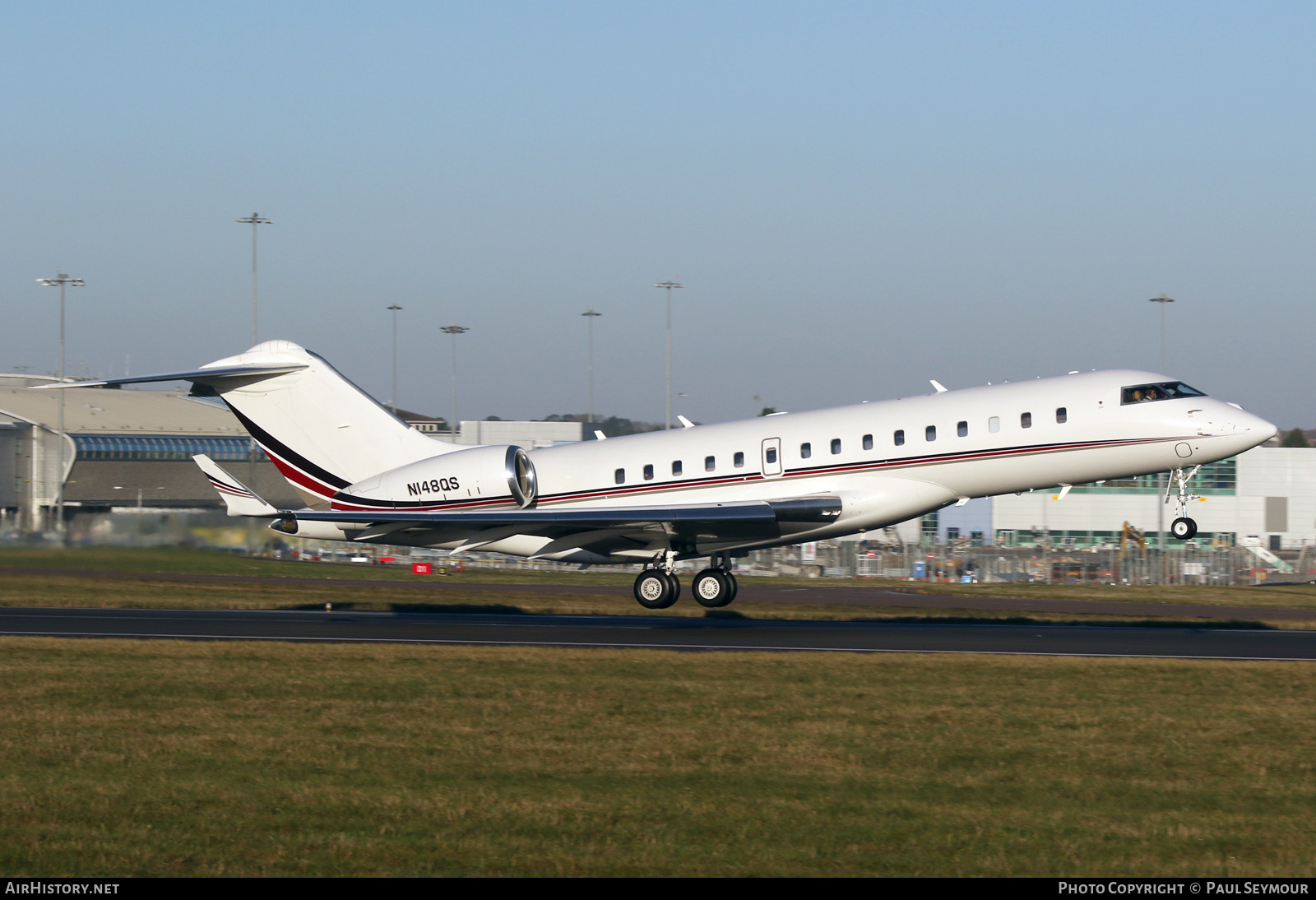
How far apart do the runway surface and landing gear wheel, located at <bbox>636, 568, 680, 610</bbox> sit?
0.55 meters

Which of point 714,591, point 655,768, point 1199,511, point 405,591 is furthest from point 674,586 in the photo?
point 1199,511

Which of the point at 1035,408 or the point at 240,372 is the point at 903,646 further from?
the point at 240,372

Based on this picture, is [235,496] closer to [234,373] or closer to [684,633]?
[234,373]

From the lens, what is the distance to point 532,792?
11.2 meters

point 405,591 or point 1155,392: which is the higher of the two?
point 1155,392

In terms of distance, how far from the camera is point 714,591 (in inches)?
1083

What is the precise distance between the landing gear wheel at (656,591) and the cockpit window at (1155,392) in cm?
954

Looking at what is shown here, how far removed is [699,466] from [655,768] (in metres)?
14.4

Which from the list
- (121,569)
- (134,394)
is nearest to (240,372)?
(121,569)

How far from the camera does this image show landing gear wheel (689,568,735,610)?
90.1 feet

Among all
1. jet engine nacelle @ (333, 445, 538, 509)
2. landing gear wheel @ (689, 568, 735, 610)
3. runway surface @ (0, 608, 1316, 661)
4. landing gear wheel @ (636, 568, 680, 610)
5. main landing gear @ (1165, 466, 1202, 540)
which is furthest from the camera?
landing gear wheel @ (689, 568, 735, 610)

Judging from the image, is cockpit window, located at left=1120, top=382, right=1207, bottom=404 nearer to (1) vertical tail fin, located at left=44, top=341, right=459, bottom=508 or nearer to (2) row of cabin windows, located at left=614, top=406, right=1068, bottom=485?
(2) row of cabin windows, located at left=614, top=406, right=1068, bottom=485

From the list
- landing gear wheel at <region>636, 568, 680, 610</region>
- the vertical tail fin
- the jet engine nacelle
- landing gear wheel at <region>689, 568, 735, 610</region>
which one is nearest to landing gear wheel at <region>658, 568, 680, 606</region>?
landing gear wheel at <region>636, 568, 680, 610</region>

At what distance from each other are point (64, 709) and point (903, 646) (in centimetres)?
1291
